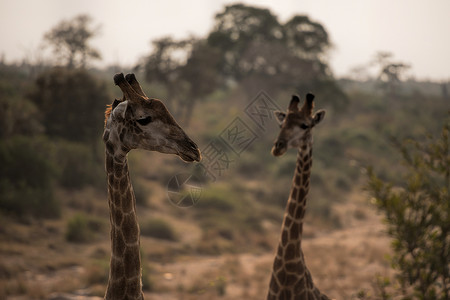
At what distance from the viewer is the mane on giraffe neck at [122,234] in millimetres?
3693

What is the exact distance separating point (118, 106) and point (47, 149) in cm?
1336

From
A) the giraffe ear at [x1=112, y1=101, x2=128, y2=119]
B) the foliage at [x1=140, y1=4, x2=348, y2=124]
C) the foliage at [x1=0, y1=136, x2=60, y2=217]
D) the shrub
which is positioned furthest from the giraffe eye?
the foliage at [x1=140, y1=4, x2=348, y2=124]

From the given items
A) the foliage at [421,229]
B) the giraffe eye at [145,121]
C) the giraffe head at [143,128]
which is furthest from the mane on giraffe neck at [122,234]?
the foliage at [421,229]

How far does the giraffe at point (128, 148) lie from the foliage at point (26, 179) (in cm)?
1114

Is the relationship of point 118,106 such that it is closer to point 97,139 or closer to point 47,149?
point 47,149

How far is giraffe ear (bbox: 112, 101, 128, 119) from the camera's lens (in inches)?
139

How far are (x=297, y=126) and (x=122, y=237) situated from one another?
2052 mm

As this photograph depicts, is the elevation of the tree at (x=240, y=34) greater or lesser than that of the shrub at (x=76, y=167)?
greater

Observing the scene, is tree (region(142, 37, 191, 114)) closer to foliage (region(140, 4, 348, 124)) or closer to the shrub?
foliage (region(140, 4, 348, 124))

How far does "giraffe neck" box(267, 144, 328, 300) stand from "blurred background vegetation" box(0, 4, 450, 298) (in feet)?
6.15

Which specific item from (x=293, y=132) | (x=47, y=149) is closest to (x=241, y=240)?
(x=47, y=149)

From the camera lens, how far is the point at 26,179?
48.1 ft

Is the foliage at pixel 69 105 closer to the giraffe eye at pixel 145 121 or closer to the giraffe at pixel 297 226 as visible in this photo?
the giraffe at pixel 297 226

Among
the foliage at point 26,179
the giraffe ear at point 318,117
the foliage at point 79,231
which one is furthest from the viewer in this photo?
the foliage at point 26,179
